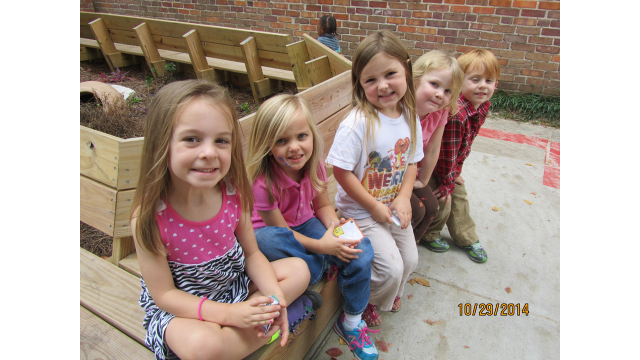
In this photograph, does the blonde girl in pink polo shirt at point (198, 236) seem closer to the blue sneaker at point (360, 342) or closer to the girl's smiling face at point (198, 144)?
the girl's smiling face at point (198, 144)

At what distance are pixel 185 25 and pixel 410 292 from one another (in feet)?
13.6

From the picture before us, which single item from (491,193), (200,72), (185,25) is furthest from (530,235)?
(185,25)

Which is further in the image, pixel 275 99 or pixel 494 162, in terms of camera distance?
pixel 494 162

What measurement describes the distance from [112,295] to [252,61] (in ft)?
9.75

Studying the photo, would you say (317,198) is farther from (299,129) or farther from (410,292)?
(410,292)

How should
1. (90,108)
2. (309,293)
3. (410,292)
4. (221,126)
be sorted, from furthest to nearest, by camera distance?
1. (90,108)
2. (410,292)
3. (309,293)
4. (221,126)

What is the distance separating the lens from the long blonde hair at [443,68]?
208cm

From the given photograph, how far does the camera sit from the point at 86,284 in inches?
72.3

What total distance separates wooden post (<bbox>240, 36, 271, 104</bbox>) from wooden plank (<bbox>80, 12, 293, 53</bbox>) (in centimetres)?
13

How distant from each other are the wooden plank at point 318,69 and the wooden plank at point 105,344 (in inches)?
103

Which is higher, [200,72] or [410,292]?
[200,72]

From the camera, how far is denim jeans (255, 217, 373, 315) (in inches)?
63.8

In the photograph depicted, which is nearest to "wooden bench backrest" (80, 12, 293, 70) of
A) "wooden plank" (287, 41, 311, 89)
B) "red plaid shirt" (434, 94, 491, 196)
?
"wooden plank" (287, 41, 311, 89)
